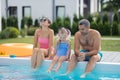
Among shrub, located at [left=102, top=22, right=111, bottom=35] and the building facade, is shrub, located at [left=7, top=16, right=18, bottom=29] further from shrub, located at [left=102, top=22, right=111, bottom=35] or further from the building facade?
shrub, located at [left=102, top=22, right=111, bottom=35]

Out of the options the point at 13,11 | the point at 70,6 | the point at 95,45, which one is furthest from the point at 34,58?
the point at 13,11

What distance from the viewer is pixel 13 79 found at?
753 cm

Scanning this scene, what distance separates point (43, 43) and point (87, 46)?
1399mm

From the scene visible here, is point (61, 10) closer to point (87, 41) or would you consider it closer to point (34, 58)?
point (34, 58)

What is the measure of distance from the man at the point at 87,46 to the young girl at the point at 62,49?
1.19 ft

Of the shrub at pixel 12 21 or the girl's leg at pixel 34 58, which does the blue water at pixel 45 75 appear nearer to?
the girl's leg at pixel 34 58

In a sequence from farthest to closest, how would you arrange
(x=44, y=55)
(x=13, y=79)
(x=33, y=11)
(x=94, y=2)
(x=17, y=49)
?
(x=94, y=2) < (x=33, y=11) < (x=17, y=49) < (x=44, y=55) < (x=13, y=79)

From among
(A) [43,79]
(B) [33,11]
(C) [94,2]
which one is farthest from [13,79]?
(C) [94,2]

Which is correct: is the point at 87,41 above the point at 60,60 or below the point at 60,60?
above

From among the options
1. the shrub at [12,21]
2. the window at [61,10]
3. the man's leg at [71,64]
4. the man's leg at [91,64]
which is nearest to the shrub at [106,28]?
the window at [61,10]

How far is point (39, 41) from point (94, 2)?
102 ft

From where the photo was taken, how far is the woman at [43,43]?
8.54m

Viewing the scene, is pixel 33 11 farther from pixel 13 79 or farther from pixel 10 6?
pixel 13 79

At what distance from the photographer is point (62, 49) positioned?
8484 mm
